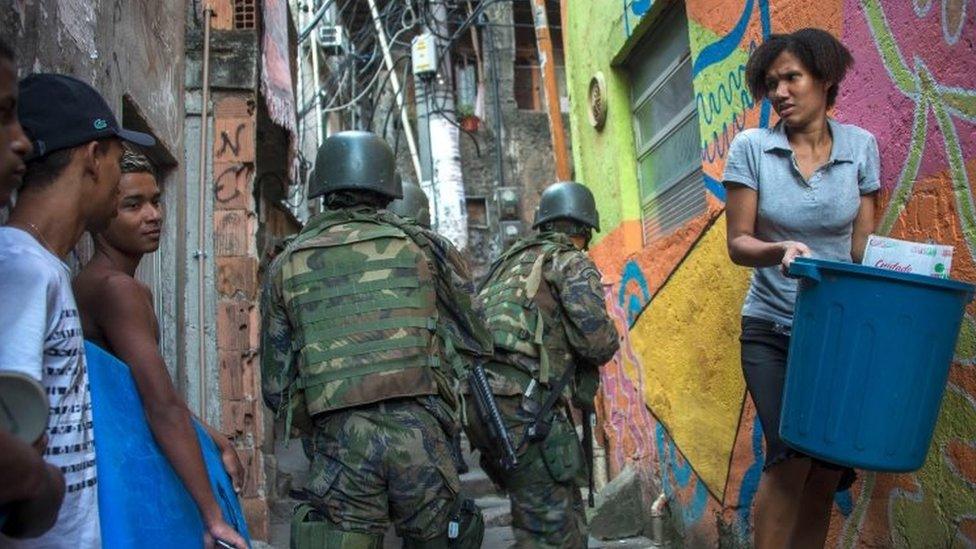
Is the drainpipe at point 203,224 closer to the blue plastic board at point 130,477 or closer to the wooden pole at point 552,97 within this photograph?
the wooden pole at point 552,97

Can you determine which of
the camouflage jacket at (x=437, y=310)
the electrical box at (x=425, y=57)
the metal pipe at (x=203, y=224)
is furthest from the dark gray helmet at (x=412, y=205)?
the electrical box at (x=425, y=57)

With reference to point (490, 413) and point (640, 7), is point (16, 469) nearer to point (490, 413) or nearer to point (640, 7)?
point (490, 413)

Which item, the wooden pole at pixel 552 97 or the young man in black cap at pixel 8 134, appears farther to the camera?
the wooden pole at pixel 552 97

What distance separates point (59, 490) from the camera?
1.26 m

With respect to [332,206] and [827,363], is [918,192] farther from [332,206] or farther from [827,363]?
[332,206]

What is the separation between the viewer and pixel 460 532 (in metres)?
3.19

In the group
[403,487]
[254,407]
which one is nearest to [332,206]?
[403,487]

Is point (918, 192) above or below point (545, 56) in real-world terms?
below

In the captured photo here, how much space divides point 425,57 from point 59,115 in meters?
12.3

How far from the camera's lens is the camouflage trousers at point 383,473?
310cm

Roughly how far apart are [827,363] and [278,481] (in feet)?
18.0

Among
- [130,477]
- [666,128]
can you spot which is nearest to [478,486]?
[666,128]

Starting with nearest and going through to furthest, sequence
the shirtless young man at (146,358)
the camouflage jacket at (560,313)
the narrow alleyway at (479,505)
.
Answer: the shirtless young man at (146,358), the camouflage jacket at (560,313), the narrow alleyway at (479,505)

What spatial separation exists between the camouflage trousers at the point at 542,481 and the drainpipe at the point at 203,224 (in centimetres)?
232
